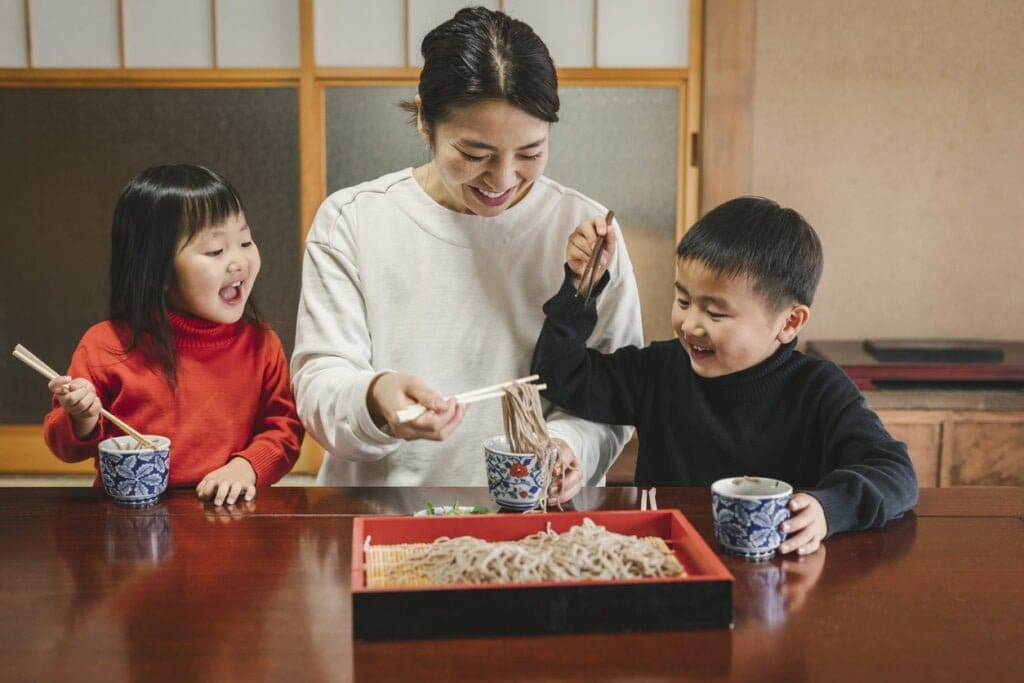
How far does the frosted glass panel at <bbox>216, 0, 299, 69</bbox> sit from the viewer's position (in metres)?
3.94

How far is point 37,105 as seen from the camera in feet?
13.3

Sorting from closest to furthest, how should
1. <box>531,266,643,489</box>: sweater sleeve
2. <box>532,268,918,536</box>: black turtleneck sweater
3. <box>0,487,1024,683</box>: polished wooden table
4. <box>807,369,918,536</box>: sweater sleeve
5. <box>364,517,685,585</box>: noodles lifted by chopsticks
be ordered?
<box>0,487,1024,683</box>: polished wooden table
<box>364,517,685,585</box>: noodles lifted by chopsticks
<box>807,369,918,536</box>: sweater sleeve
<box>532,268,918,536</box>: black turtleneck sweater
<box>531,266,643,489</box>: sweater sleeve

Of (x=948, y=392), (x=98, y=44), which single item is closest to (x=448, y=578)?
(x=948, y=392)

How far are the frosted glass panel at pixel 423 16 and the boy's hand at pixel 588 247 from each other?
2333 millimetres

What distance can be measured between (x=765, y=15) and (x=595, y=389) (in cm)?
252

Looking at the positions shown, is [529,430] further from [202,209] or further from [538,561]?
[202,209]

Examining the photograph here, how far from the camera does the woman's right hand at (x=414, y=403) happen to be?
146 centimetres

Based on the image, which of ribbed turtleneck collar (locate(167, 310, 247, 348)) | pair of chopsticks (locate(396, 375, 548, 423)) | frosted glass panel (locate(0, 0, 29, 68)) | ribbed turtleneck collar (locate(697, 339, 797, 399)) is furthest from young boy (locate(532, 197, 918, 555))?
frosted glass panel (locate(0, 0, 29, 68))

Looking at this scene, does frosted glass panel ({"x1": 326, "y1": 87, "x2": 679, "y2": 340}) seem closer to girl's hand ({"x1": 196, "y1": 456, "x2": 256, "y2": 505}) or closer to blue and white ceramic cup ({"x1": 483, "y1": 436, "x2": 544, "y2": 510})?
girl's hand ({"x1": 196, "y1": 456, "x2": 256, "y2": 505})

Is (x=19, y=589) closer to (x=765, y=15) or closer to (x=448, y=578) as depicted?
(x=448, y=578)

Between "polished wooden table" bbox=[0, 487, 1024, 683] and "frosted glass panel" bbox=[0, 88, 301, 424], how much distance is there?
2.62 m

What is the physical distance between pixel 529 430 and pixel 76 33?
10.7 ft

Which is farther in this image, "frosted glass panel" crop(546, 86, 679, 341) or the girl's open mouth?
"frosted glass panel" crop(546, 86, 679, 341)

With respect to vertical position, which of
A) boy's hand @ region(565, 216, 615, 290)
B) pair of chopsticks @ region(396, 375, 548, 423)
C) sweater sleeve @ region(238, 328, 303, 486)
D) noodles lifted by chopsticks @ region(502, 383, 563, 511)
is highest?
boy's hand @ region(565, 216, 615, 290)
